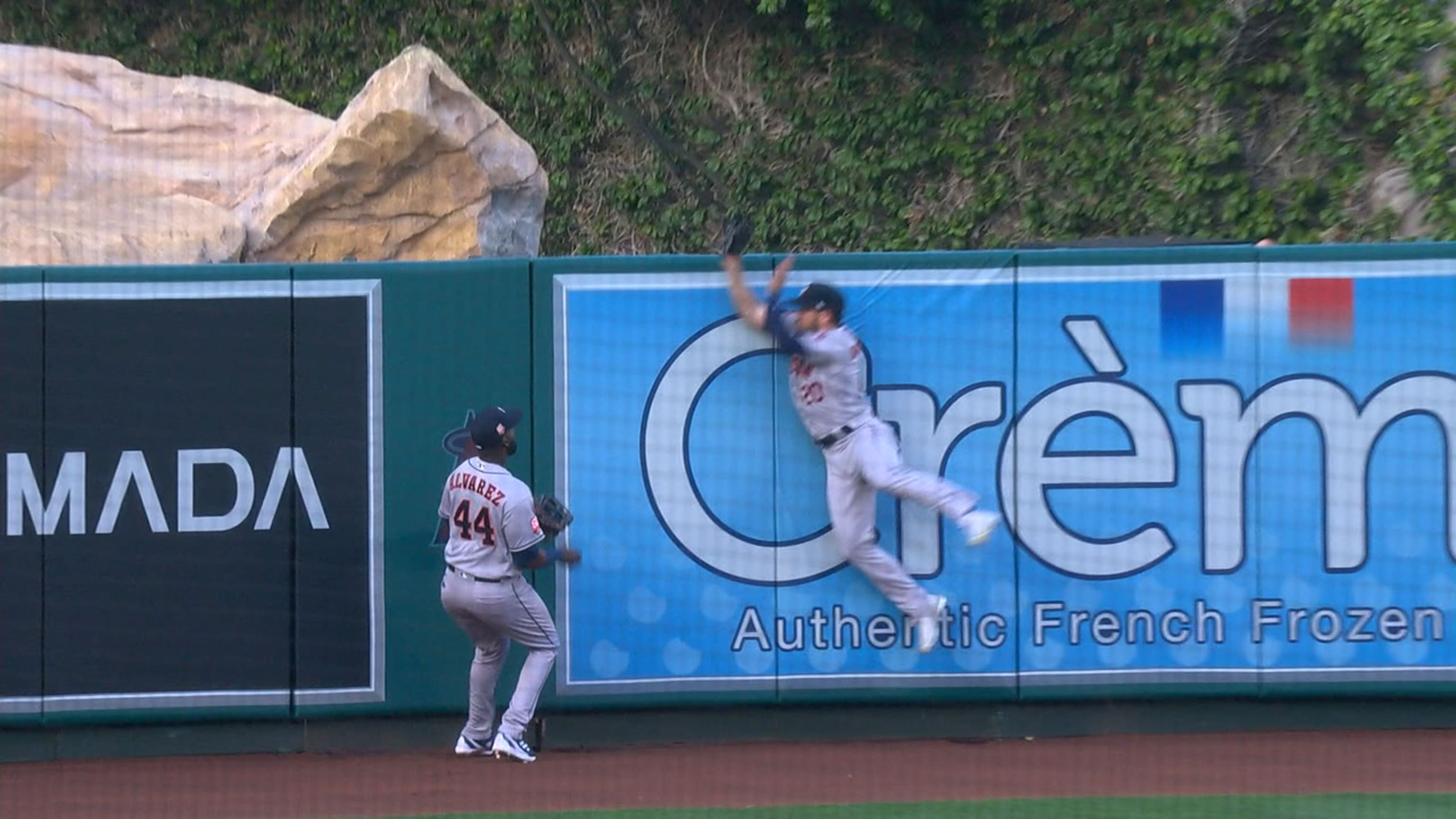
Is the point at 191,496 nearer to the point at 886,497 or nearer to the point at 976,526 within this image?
the point at 886,497

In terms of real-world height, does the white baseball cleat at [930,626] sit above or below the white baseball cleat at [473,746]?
above

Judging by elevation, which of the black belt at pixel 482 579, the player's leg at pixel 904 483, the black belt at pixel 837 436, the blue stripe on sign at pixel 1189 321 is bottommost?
the black belt at pixel 482 579

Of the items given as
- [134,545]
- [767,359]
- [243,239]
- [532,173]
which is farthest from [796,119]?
[134,545]

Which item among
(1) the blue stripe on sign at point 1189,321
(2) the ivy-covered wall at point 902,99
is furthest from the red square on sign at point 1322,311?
(2) the ivy-covered wall at point 902,99

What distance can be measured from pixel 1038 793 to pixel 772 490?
5.99ft

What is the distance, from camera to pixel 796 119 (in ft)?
47.3

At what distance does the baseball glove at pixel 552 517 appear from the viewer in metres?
7.06

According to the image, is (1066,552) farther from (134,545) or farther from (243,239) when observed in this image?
(243,239)

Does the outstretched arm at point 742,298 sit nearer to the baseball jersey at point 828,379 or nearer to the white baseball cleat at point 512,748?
the baseball jersey at point 828,379

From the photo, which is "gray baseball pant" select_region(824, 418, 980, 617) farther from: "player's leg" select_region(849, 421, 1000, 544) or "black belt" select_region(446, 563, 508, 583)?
"black belt" select_region(446, 563, 508, 583)

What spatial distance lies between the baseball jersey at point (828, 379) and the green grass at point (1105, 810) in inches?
A: 70.0

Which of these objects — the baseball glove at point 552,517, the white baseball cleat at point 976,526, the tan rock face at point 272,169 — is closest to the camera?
the baseball glove at point 552,517

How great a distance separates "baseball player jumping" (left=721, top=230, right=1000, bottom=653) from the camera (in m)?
7.25

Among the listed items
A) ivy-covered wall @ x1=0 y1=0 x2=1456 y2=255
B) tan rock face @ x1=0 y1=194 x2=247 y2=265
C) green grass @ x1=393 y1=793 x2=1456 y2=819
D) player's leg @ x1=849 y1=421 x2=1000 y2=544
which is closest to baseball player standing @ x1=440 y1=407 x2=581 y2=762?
green grass @ x1=393 y1=793 x2=1456 y2=819
